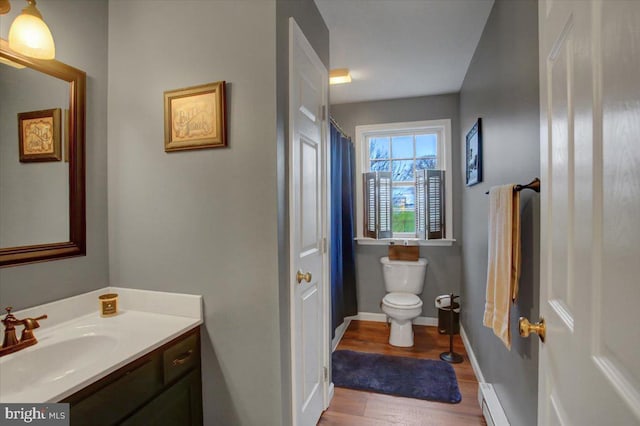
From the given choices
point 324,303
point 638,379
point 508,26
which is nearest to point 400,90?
point 508,26

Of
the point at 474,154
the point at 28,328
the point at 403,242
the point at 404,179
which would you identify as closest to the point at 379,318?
the point at 403,242

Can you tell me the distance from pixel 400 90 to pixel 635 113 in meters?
2.96

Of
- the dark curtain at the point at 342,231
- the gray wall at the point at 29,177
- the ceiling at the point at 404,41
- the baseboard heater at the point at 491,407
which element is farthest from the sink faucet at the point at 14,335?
the baseboard heater at the point at 491,407

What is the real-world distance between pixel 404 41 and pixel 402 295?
221cm

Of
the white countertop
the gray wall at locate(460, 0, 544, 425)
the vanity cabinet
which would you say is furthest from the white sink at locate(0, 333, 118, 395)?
the gray wall at locate(460, 0, 544, 425)

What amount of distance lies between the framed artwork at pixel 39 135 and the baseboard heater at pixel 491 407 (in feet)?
8.50

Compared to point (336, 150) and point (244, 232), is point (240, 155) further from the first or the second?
point (336, 150)

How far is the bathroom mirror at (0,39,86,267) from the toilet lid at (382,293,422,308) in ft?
7.69

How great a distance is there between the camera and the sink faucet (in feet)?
3.52

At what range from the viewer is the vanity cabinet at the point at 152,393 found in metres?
0.94

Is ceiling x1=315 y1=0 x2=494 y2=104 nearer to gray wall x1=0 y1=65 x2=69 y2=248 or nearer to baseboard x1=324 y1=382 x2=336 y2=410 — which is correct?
gray wall x1=0 y1=65 x2=69 y2=248

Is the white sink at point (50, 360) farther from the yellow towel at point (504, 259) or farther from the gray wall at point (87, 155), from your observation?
the yellow towel at point (504, 259)

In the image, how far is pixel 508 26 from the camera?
60.4 inches

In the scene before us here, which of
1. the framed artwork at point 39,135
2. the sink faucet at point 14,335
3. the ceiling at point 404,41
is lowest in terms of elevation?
Answer: the sink faucet at point 14,335
